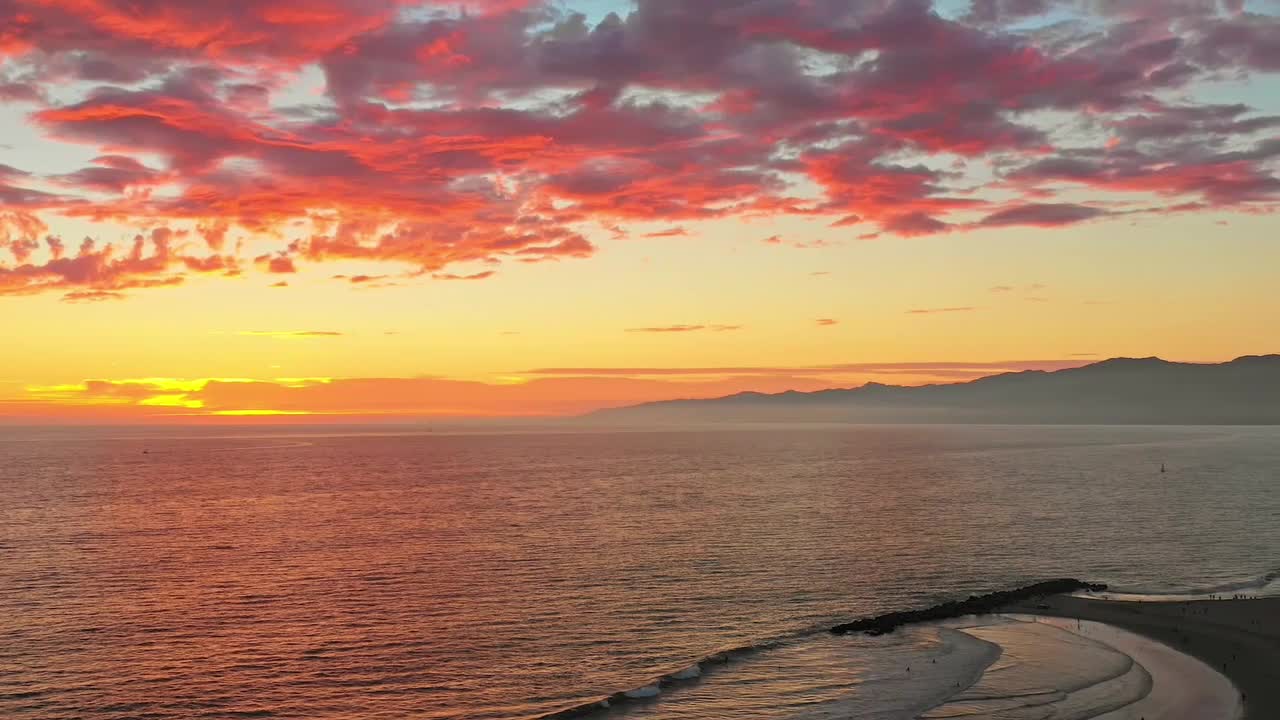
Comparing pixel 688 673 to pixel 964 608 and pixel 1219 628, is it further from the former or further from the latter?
pixel 1219 628

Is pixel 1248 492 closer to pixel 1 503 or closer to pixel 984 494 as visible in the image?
pixel 984 494

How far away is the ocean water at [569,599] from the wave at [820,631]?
269mm

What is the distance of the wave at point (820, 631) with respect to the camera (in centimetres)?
4606

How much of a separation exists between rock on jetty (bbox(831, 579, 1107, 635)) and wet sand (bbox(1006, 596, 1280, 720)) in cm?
157

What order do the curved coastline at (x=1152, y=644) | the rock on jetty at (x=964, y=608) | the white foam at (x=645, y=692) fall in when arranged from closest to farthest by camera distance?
the curved coastline at (x=1152, y=644)
the white foam at (x=645, y=692)
the rock on jetty at (x=964, y=608)

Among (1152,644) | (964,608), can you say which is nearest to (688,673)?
(964,608)

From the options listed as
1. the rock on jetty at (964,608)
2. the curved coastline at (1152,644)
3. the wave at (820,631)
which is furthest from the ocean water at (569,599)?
the rock on jetty at (964,608)

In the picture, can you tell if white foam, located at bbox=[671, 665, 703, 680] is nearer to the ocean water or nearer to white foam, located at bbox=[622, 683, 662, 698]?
the ocean water

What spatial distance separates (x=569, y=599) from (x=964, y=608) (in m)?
28.3

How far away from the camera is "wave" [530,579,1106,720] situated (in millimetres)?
46062

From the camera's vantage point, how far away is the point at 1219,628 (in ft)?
192

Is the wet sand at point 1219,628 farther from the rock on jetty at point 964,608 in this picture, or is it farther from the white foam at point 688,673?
the white foam at point 688,673

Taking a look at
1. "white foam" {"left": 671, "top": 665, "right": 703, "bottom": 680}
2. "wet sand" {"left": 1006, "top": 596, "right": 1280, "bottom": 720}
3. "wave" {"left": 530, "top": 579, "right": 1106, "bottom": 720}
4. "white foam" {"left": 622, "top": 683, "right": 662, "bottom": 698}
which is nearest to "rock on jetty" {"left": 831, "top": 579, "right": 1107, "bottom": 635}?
"wave" {"left": 530, "top": 579, "right": 1106, "bottom": 720}

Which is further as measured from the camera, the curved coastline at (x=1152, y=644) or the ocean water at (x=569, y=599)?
the ocean water at (x=569, y=599)
